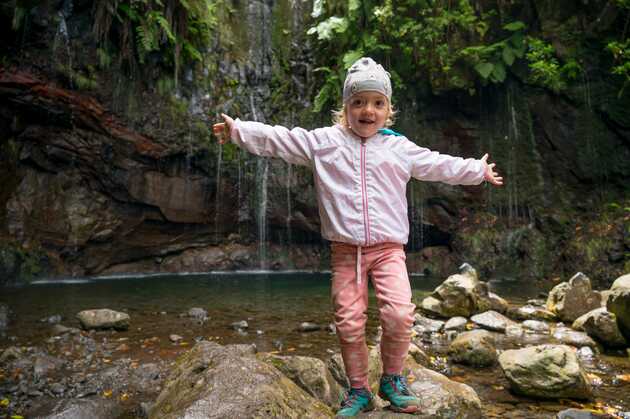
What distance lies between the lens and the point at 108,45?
35.9 feet

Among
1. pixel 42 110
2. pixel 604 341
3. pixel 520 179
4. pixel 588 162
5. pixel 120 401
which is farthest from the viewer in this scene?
pixel 520 179

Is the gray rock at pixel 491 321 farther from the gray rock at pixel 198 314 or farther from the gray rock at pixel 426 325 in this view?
the gray rock at pixel 198 314

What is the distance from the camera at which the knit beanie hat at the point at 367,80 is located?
2.71 m

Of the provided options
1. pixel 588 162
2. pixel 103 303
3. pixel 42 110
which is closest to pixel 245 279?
pixel 103 303

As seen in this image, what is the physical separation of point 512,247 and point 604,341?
24.8ft

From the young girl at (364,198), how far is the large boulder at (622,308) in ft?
9.53

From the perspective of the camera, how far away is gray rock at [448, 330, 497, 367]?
14.5 feet

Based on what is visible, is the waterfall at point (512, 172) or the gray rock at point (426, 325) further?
the waterfall at point (512, 172)

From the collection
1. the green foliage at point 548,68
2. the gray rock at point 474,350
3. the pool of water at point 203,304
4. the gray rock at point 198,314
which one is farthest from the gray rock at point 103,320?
the green foliage at point 548,68

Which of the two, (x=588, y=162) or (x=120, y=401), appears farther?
(x=588, y=162)

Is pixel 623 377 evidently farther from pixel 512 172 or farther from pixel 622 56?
pixel 512 172

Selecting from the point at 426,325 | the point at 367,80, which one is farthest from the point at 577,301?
the point at 367,80

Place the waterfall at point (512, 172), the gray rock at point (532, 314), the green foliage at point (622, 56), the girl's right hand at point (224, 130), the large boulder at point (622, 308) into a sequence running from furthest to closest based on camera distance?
the waterfall at point (512, 172)
the green foliage at point (622, 56)
the gray rock at point (532, 314)
the large boulder at point (622, 308)
the girl's right hand at point (224, 130)

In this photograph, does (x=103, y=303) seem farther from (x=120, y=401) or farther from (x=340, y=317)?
(x=340, y=317)
